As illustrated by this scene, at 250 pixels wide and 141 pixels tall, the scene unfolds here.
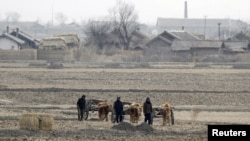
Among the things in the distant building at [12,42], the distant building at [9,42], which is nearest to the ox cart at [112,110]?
the distant building at [12,42]

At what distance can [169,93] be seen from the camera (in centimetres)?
4541

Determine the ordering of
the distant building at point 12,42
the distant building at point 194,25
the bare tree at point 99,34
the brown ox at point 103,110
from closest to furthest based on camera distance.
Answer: the brown ox at point 103,110, the distant building at point 12,42, the bare tree at point 99,34, the distant building at point 194,25

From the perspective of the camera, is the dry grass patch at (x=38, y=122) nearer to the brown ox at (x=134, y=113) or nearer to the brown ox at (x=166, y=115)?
the brown ox at (x=134, y=113)

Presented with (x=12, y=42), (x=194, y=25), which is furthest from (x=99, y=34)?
(x=194, y=25)

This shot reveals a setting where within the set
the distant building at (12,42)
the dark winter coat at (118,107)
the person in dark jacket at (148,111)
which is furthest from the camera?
the distant building at (12,42)

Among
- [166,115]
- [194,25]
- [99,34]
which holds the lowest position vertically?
[166,115]

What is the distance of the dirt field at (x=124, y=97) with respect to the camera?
26.3 m

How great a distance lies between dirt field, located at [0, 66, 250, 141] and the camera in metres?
26.3

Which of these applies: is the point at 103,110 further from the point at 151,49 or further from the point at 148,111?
the point at 151,49

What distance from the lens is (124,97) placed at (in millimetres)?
43375

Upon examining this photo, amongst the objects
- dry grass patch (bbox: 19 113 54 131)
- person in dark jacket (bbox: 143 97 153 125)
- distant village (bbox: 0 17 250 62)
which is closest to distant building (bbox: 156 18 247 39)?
distant village (bbox: 0 17 250 62)

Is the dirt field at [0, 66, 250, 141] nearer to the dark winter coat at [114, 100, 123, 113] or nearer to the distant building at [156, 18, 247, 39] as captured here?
the dark winter coat at [114, 100, 123, 113]

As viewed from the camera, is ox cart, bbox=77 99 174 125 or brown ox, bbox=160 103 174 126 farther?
ox cart, bbox=77 99 174 125

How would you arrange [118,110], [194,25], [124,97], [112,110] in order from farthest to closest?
[194,25], [124,97], [112,110], [118,110]
